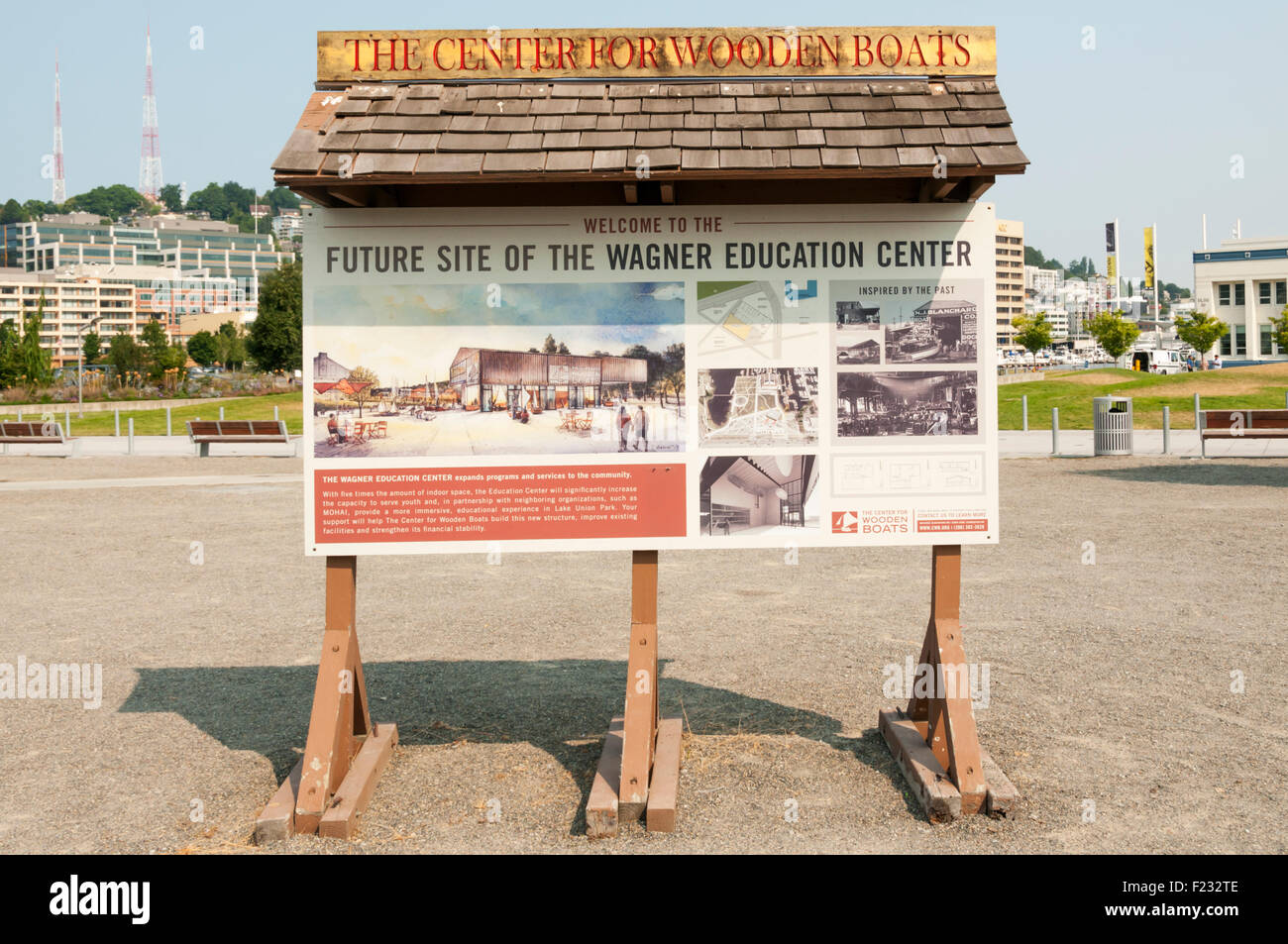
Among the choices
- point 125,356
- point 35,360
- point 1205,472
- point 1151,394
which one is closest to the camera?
point 1205,472

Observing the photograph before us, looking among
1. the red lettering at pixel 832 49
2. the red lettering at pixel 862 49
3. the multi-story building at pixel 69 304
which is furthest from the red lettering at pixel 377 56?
the multi-story building at pixel 69 304

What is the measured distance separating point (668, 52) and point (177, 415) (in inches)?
1565

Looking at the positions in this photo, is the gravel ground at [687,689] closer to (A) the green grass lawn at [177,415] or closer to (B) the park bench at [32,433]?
(B) the park bench at [32,433]

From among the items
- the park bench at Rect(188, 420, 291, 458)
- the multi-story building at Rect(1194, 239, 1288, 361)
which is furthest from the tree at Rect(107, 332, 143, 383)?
the multi-story building at Rect(1194, 239, 1288, 361)

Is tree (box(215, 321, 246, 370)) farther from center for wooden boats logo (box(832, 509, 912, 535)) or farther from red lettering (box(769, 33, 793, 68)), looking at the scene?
center for wooden boats logo (box(832, 509, 912, 535))

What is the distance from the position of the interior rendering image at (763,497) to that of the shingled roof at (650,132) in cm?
126


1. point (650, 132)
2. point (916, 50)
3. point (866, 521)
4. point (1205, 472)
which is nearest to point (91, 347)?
point (1205, 472)

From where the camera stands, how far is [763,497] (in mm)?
5227

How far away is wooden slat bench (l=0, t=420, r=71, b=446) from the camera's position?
27219mm

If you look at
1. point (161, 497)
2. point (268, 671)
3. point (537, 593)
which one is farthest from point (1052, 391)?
point (268, 671)

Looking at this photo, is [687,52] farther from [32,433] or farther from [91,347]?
[91,347]

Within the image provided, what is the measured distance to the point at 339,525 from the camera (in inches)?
204

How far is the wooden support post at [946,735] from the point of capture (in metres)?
4.84

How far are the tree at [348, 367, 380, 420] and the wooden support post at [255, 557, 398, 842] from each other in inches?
28.8
